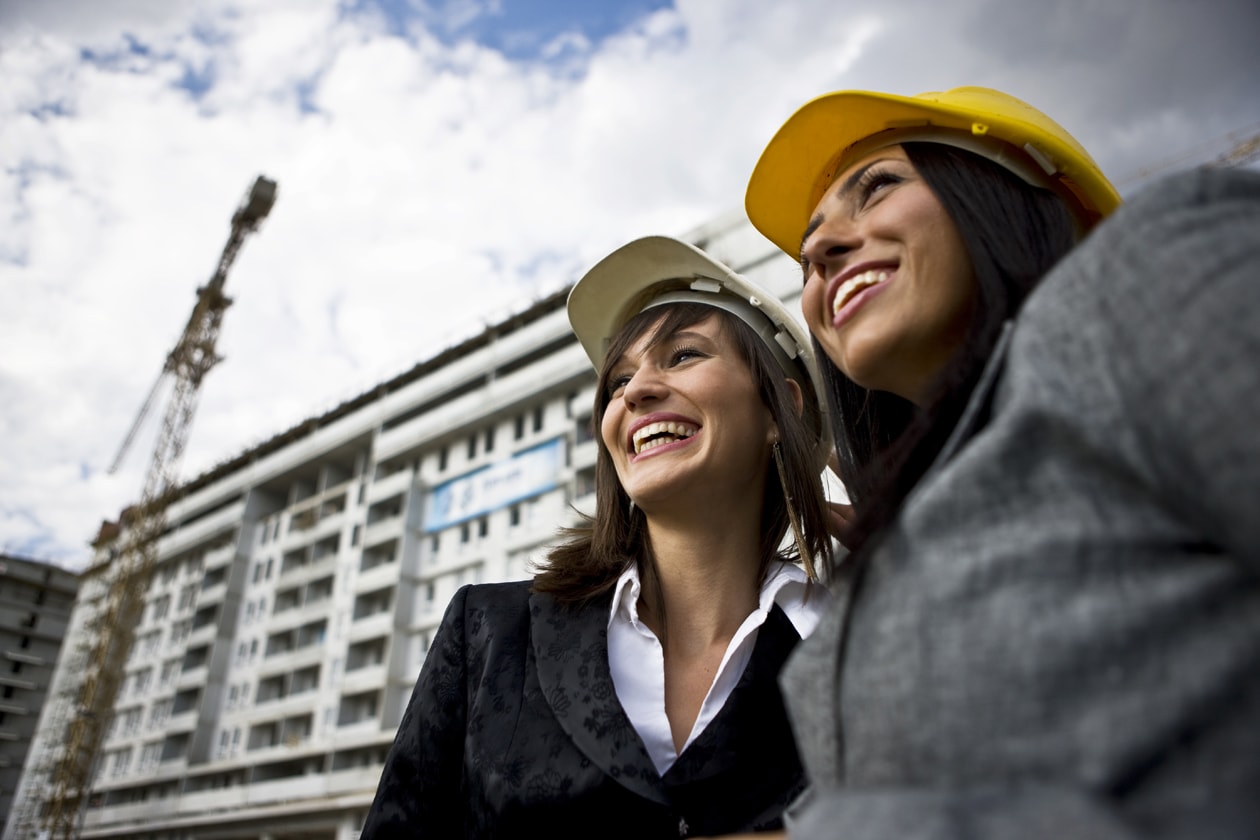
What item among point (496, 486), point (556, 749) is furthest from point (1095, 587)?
point (496, 486)

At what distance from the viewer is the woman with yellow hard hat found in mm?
768

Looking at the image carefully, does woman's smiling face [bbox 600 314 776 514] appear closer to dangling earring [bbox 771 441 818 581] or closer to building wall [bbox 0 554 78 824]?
dangling earring [bbox 771 441 818 581]

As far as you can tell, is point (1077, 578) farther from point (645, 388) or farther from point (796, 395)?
point (796, 395)

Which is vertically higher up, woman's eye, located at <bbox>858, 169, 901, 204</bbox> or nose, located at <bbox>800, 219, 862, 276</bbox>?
woman's eye, located at <bbox>858, 169, 901, 204</bbox>

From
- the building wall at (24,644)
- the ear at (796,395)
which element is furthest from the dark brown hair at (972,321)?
the building wall at (24,644)

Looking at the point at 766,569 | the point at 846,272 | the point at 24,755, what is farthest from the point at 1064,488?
the point at 24,755

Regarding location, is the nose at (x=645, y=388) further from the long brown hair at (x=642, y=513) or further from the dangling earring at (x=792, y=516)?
the dangling earring at (x=792, y=516)

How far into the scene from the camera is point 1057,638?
83cm

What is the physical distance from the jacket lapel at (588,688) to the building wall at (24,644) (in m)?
85.6

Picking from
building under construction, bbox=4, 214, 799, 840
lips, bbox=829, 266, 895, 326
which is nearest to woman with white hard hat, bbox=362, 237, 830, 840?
lips, bbox=829, 266, 895, 326

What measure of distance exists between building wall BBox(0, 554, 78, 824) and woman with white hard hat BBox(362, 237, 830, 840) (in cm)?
8545

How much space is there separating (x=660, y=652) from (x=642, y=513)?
0.73 metres

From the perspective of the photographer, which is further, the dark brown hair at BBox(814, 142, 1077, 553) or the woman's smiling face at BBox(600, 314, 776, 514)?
the woman's smiling face at BBox(600, 314, 776, 514)

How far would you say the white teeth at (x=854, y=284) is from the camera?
1693 millimetres
